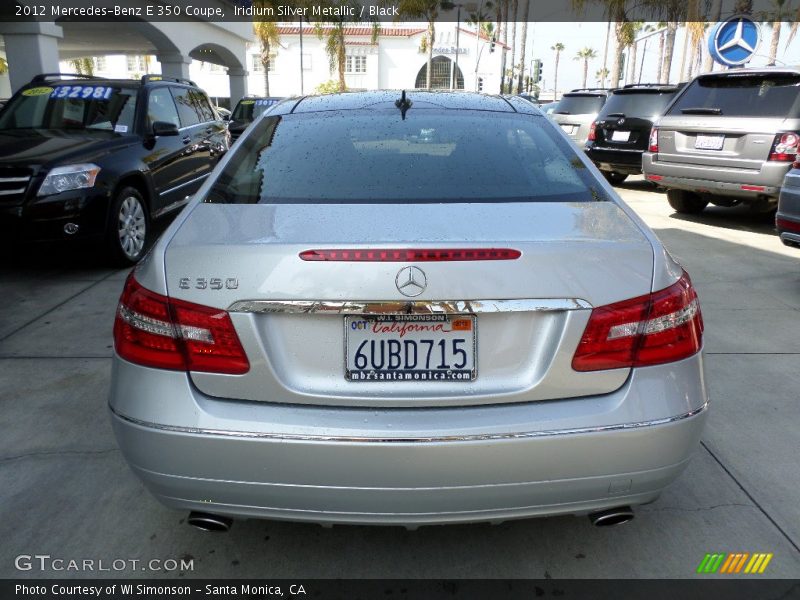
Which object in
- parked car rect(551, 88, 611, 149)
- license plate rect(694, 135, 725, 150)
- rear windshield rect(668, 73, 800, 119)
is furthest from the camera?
parked car rect(551, 88, 611, 149)

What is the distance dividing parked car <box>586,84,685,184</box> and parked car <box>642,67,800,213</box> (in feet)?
8.75

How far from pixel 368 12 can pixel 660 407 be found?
46674 millimetres

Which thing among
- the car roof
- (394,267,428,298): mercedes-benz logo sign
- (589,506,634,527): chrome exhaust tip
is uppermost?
the car roof

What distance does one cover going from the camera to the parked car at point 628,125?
37.6 ft

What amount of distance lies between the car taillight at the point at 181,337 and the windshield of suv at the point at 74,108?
5374 mm

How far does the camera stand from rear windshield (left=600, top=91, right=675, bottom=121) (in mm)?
11484

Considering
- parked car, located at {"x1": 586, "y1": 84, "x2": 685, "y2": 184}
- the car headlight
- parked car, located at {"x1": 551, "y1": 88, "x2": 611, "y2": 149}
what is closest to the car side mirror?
the car headlight

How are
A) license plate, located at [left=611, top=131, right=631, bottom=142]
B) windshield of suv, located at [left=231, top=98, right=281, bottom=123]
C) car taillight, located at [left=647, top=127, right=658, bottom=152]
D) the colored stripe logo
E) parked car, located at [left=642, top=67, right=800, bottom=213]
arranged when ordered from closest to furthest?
the colored stripe logo → parked car, located at [left=642, top=67, right=800, bottom=213] → car taillight, located at [left=647, top=127, right=658, bottom=152] → license plate, located at [left=611, top=131, right=631, bottom=142] → windshield of suv, located at [left=231, top=98, right=281, bottom=123]

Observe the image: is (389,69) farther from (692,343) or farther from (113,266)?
(692,343)

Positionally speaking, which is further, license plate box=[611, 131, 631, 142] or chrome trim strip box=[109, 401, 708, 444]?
license plate box=[611, 131, 631, 142]

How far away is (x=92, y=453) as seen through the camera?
319 centimetres

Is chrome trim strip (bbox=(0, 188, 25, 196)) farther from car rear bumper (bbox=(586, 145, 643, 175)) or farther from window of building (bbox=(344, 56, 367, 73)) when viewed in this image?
window of building (bbox=(344, 56, 367, 73))

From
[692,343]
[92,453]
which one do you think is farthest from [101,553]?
[692,343]

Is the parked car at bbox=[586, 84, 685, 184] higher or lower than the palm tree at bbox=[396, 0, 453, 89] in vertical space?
lower
